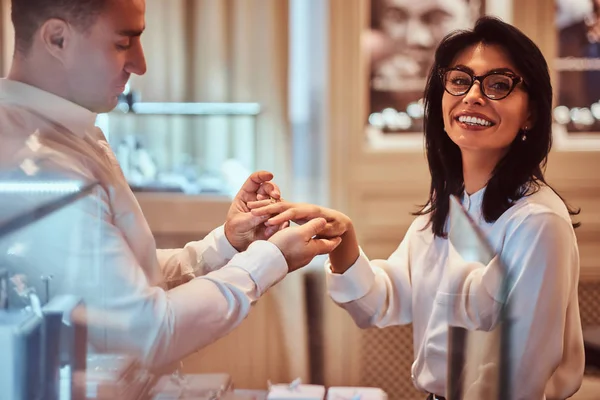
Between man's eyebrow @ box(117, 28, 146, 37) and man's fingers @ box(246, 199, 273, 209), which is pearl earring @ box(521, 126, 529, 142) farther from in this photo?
man's eyebrow @ box(117, 28, 146, 37)

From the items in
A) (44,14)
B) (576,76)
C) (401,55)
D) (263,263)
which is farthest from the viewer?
(401,55)

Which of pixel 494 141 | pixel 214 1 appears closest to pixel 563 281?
pixel 494 141

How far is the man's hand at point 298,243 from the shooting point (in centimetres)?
115

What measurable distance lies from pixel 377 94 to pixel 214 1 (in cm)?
65

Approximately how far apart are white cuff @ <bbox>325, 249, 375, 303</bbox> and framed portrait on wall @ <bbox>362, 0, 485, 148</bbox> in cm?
102

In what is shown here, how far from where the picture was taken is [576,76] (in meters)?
2.18

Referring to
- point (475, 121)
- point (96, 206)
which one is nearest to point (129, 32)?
point (96, 206)

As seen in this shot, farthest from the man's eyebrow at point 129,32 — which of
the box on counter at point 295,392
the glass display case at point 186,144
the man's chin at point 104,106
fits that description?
the box on counter at point 295,392

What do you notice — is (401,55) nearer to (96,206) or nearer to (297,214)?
(297,214)

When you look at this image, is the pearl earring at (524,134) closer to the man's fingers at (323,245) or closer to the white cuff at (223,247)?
the man's fingers at (323,245)

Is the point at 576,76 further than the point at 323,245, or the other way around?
the point at 576,76

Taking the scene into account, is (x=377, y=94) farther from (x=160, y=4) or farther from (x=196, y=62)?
(x=160, y=4)

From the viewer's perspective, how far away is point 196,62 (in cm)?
214

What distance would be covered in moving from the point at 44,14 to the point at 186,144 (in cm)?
106
